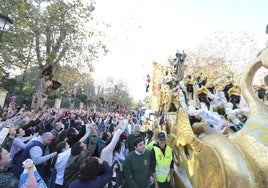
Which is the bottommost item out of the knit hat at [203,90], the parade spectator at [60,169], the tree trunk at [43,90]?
the parade spectator at [60,169]

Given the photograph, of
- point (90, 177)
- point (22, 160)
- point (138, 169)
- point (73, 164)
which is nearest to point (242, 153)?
point (90, 177)

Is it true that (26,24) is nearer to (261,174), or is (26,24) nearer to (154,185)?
(154,185)

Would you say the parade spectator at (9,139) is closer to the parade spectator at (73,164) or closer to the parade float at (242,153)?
the parade spectator at (73,164)

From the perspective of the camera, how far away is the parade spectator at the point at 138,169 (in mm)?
3990

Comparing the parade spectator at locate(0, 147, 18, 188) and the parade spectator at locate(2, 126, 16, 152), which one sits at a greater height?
the parade spectator at locate(2, 126, 16, 152)

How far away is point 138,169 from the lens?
402 cm

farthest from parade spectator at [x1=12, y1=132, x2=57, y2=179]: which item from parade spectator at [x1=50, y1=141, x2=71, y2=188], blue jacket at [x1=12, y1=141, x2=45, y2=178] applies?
parade spectator at [x1=50, y1=141, x2=71, y2=188]

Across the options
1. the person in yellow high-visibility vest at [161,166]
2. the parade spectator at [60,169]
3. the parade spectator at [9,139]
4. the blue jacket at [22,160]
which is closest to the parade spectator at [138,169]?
the person in yellow high-visibility vest at [161,166]

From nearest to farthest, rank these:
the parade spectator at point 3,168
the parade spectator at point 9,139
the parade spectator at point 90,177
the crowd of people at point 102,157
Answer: the parade spectator at point 3,168
the parade spectator at point 90,177
the crowd of people at point 102,157
the parade spectator at point 9,139

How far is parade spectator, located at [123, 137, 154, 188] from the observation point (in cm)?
399

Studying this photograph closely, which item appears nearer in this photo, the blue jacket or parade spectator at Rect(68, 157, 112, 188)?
parade spectator at Rect(68, 157, 112, 188)

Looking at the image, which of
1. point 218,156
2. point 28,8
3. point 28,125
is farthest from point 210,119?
point 28,8

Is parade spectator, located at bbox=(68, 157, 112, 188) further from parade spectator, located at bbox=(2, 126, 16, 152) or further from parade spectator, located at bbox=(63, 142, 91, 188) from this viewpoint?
parade spectator, located at bbox=(2, 126, 16, 152)

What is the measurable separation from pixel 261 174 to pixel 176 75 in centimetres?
815
